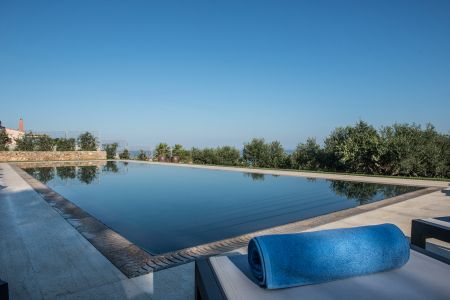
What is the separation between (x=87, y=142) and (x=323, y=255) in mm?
28572

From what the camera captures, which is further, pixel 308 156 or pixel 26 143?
pixel 26 143

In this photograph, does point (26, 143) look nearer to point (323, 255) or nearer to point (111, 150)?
point (111, 150)

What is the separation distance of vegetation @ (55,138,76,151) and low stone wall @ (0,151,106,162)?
0.62 meters

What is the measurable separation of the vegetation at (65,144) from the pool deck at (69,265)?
22420mm

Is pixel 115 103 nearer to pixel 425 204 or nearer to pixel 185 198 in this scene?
pixel 185 198

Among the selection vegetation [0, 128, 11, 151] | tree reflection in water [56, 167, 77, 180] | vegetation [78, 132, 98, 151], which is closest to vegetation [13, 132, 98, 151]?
vegetation [78, 132, 98, 151]

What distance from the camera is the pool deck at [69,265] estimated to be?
249cm

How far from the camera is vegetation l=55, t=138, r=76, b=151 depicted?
2523cm

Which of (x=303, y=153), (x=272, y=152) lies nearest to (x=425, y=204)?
(x=303, y=153)

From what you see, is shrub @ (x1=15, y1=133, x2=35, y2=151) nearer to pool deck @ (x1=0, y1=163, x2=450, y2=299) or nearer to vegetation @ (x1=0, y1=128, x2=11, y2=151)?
vegetation @ (x1=0, y1=128, x2=11, y2=151)

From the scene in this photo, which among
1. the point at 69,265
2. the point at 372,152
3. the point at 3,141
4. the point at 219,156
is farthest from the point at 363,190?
the point at 3,141

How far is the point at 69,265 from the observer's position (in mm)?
3041

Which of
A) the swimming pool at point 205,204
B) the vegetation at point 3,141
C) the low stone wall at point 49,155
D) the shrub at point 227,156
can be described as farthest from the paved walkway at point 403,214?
the vegetation at point 3,141

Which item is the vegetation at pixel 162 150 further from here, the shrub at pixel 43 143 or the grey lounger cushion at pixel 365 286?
the grey lounger cushion at pixel 365 286
